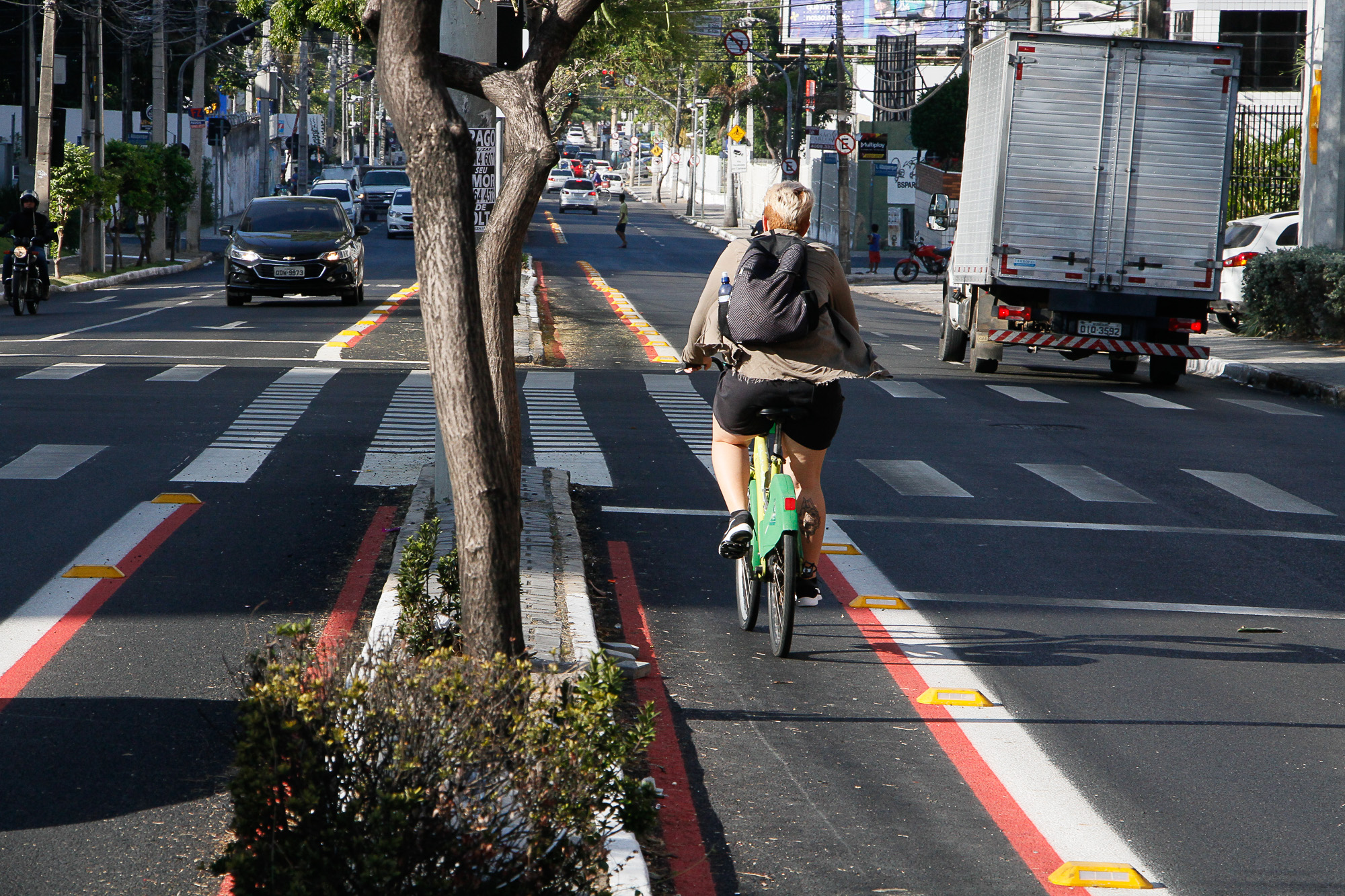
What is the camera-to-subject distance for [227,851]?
3.26 meters

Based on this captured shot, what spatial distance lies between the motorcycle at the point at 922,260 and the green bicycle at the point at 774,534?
35686 millimetres

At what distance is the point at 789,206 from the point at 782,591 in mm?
1551

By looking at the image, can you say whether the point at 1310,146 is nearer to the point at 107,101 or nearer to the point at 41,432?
the point at 41,432

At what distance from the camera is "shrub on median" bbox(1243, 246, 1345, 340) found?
2092cm

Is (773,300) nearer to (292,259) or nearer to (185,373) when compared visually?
(185,373)

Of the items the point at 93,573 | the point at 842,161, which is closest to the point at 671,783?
the point at 93,573

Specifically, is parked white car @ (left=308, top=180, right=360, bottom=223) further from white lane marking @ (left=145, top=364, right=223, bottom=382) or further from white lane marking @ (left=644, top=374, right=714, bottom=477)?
white lane marking @ (left=644, top=374, right=714, bottom=477)

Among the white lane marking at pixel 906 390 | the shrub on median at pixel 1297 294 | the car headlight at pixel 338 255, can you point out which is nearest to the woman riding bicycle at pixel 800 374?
the white lane marking at pixel 906 390

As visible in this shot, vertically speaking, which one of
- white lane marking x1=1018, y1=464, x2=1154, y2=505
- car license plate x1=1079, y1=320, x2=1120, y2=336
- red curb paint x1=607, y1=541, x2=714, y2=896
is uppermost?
car license plate x1=1079, y1=320, x2=1120, y2=336

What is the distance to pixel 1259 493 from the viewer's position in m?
10.9

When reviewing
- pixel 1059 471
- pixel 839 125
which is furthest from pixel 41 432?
pixel 839 125

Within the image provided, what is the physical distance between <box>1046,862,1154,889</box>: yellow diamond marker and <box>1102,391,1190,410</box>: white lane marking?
40.7 feet

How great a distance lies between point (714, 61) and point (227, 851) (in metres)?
81.3

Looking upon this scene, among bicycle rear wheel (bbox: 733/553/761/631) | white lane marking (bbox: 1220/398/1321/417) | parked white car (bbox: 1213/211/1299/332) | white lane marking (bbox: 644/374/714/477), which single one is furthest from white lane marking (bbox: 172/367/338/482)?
parked white car (bbox: 1213/211/1299/332)
